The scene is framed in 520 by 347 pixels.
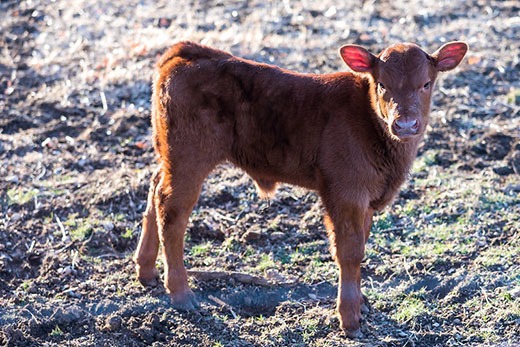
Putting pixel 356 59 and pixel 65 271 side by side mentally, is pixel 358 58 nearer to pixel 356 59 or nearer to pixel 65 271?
pixel 356 59

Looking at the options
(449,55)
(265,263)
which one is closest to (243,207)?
(265,263)

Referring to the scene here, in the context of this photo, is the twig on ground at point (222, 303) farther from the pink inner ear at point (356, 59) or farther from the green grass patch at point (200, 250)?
the pink inner ear at point (356, 59)

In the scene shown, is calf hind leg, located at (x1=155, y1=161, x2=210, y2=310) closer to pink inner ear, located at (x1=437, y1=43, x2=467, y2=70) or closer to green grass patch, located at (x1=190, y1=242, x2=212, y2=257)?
green grass patch, located at (x1=190, y1=242, x2=212, y2=257)

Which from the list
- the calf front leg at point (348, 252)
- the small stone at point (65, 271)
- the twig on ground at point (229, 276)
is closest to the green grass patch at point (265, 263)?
the twig on ground at point (229, 276)

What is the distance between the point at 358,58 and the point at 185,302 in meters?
2.64

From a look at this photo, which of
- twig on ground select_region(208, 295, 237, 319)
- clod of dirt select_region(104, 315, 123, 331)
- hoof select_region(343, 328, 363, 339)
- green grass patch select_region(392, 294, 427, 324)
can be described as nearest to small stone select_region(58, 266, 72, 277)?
clod of dirt select_region(104, 315, 123, 331)

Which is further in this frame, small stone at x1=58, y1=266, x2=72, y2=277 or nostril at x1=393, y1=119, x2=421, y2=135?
small stone at x1=58, y1=266, x2=72, y2=277

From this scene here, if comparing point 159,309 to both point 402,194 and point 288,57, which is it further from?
point 288,57

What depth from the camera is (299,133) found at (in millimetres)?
6051

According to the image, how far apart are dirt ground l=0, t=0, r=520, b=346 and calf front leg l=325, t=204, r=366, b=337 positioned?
0.16 m

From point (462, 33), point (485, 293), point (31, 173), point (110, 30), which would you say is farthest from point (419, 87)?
point (110, 30)

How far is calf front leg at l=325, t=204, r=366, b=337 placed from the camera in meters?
5.79

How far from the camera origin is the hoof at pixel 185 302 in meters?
6.18

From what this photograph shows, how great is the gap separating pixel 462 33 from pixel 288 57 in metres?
3.18
